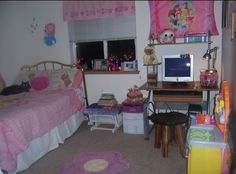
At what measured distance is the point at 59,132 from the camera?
2.91 m

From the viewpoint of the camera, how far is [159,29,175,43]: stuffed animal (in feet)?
9.70

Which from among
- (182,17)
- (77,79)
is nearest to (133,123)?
(77,79)

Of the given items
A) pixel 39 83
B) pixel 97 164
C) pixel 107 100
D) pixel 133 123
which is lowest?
pixel 97 164

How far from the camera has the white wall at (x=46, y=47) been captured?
125 inches

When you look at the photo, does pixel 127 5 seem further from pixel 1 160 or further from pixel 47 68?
pixel 1 160

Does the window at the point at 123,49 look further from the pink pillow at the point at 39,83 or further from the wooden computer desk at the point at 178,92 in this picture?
the pink pillow at the point at 39,83

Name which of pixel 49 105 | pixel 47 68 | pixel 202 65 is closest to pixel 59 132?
pixel 49 105

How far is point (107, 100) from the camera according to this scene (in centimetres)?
336

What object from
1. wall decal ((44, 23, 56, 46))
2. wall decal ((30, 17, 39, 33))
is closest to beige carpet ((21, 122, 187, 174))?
wall decal ((44, 23, 56, 46))

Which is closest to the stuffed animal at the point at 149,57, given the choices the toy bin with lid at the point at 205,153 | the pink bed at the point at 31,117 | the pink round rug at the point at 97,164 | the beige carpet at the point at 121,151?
the beige carpet at the point at 121,151

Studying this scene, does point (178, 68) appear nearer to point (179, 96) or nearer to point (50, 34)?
point (179, 96)

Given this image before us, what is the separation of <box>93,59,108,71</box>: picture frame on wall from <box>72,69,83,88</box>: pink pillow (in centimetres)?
27

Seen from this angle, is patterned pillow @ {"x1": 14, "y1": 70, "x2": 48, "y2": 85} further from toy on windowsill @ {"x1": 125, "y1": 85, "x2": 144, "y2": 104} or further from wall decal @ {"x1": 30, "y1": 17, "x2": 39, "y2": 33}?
toy on windowsill @ {"x1": 125, "y1": 85, "x2": 144, "y2": 104}

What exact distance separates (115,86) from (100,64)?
0.41 m
